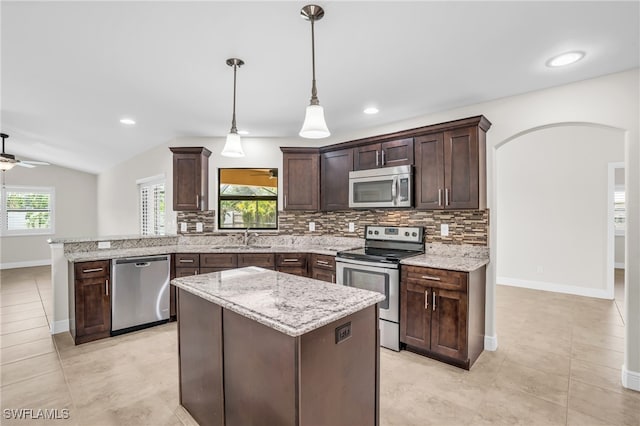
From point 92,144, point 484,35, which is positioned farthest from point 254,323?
point 92,144

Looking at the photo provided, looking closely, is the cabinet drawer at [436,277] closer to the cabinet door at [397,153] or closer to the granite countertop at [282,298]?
the cabinet door at [397,153]

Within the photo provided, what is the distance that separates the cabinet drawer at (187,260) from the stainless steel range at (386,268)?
179cm

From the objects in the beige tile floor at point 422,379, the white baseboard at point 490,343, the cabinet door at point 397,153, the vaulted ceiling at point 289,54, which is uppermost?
the vaulted ceiling at point 289,54

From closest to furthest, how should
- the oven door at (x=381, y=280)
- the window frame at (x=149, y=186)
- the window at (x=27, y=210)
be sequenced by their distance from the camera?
the oven door at (x=381, y=280), the window frame at (x=149, y=186), the window at (x=27, y=210)

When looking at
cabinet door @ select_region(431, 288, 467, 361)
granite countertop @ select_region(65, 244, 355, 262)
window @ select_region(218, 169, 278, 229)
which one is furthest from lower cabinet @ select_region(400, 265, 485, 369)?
window @ select_region(218, 169, 278, 229)

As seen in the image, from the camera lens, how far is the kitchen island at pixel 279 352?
1320 mm

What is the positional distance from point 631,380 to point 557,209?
345 centimetres

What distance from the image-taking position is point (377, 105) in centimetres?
330

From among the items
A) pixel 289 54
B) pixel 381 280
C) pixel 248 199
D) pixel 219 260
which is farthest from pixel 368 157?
pixel 219 260

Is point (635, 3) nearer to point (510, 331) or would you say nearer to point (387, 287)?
point (387, 287)

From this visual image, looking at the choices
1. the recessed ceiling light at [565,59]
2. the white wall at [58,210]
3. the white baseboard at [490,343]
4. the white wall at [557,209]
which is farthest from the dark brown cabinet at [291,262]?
the white wall at [58,210]

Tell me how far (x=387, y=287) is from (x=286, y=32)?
7.84 ft

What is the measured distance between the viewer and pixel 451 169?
3.10m

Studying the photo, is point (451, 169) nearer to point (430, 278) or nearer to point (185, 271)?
point (430, 278)
